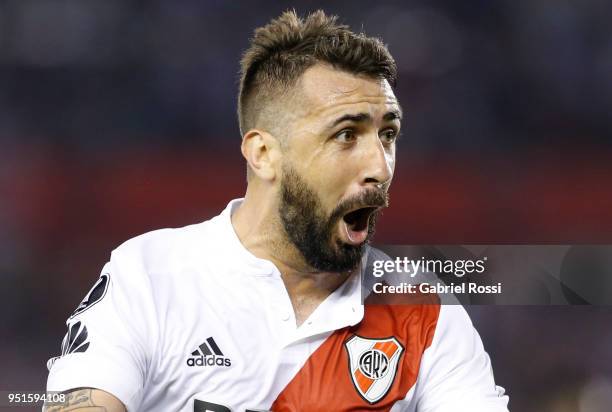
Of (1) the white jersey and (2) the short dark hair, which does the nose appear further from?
(1) the white jersey

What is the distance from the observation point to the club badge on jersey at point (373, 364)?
2535mm

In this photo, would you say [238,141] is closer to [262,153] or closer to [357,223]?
[262,153]

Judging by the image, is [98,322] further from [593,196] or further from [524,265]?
[593,196]

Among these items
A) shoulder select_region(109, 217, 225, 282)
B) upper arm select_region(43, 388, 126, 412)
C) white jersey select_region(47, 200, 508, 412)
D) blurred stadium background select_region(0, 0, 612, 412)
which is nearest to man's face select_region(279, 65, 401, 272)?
white jersey select_region(47, 200, 508, 412)

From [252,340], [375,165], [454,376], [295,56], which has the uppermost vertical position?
[295,56]

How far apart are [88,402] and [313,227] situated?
84 cm

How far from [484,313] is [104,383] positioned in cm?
330

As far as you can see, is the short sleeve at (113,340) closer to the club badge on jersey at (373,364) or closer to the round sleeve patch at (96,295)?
the round sleeve patch at (96,295)

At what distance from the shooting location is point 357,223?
8.62 feet

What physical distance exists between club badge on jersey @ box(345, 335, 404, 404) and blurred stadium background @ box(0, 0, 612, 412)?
8.22 feet

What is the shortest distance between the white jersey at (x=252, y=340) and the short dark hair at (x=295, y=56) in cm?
46

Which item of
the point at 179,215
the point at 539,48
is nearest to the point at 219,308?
the point at 179,215

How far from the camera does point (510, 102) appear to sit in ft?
17.6

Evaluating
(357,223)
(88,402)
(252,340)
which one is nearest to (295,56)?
(357,223)
